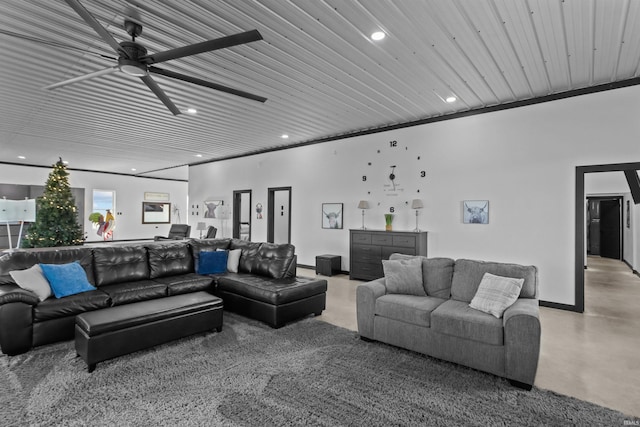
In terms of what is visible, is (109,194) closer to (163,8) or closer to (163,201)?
(163,201)

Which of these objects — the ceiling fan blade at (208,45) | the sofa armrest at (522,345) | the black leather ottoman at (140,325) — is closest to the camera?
the ceiling fan blade at (208,45)

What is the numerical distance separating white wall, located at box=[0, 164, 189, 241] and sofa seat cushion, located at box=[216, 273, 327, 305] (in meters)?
11.2

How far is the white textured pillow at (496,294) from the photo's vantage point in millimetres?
2902

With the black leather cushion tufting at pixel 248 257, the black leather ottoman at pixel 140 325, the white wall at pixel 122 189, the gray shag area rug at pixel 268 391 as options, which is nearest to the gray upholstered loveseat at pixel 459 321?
the gray shag area rug at pixel 268 391

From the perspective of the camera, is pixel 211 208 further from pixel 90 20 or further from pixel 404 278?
pixel 90 20

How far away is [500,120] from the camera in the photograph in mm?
5312

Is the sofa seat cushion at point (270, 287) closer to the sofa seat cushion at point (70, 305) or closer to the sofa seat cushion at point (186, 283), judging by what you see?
the sofa seat cushion at point (186, 283)

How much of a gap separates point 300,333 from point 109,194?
13.0 meters

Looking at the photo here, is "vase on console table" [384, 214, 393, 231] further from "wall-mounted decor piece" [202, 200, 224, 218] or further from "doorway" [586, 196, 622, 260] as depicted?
"doorway" [586, 196, 622, 260]

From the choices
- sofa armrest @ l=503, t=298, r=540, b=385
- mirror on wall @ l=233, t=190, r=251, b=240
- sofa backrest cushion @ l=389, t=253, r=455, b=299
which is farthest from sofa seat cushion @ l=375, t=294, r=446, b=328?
mirror on wall @ l=233, t=190, r=251, b=240

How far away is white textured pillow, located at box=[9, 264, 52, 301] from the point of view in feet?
11.1

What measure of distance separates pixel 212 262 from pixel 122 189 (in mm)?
11170

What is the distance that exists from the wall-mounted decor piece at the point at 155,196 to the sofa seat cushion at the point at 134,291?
38.2 ft

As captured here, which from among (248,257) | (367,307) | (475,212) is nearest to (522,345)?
(367,307)
